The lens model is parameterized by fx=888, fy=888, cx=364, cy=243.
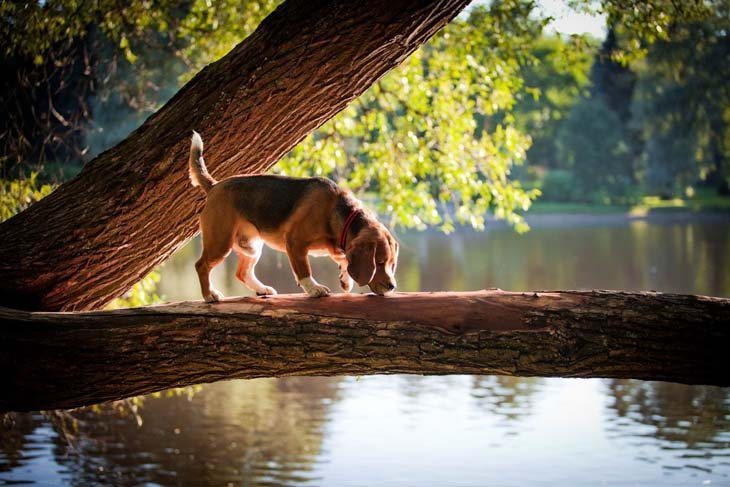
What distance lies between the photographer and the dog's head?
16.1ft

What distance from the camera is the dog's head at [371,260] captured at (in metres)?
4.91

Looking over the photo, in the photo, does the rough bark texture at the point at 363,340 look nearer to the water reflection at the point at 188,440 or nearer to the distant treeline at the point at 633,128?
the water reflection at the point at 188,440

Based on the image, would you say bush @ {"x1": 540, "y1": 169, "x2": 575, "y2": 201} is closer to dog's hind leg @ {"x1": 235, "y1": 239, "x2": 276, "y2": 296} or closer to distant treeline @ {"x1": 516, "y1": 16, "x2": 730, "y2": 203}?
distant treeline @ {"x1": 516, "y1": 16, "x2": 730, "y2": 203}

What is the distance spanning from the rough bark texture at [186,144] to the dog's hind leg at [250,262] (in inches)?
24.9

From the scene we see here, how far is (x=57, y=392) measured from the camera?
5.03 meters

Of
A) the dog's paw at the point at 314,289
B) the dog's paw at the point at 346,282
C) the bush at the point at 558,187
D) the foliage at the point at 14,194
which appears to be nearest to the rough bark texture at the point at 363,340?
the dog's paw at the point at 314,289

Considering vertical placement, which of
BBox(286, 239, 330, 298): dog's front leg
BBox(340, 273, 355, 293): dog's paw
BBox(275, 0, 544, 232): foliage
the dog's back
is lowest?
BBox(340, 273, 355, 293): dog's paw

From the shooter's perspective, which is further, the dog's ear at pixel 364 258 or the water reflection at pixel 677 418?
the water reflection at pixel 677 418

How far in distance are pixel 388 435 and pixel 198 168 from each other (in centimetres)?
732

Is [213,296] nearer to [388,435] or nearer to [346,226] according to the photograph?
[346,226]

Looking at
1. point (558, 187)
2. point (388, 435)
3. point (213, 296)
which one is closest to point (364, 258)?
point (213, 296)

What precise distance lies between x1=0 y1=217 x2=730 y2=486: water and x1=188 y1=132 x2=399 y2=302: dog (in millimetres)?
5079

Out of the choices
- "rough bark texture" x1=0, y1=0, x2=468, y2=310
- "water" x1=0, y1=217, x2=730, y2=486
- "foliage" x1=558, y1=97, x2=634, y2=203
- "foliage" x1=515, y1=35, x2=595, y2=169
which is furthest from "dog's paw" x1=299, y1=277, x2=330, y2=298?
"foliage" x1=515, y1=35, x2=595, y2=169

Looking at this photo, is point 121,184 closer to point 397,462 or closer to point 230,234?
point 230,234
